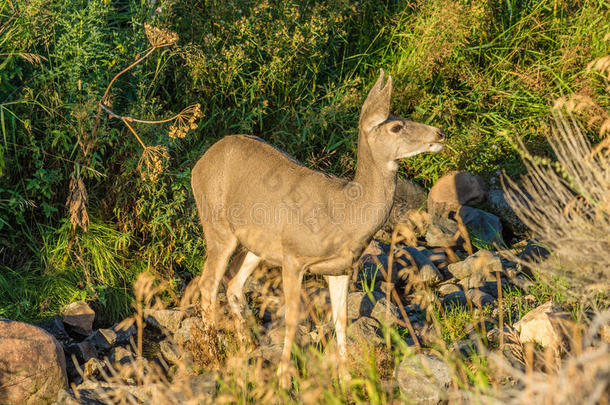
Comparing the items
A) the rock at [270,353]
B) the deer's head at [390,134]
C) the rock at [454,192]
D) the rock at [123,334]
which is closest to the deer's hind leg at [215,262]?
the rock at [270,353]

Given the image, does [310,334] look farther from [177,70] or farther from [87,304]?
[177,70]

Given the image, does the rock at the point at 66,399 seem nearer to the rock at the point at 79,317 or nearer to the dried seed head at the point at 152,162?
the rock at the point at 79,317

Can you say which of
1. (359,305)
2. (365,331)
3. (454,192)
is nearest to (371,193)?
(365,331)

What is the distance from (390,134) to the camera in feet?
17.3

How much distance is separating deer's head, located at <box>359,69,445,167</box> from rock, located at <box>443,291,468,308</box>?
1.71 m

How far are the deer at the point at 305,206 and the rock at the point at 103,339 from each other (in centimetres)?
85

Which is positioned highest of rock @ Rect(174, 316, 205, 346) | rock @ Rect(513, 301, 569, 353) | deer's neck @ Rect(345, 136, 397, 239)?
deer's neck @ Rect(345, 136, 397, 239)

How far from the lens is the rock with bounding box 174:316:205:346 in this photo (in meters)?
Answer: 6.10

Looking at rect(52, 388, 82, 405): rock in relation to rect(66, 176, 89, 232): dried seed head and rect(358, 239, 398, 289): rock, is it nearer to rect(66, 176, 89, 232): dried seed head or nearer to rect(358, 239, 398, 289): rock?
rect(66, 176, 89, 232): dried seed head

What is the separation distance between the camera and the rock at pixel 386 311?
590cm

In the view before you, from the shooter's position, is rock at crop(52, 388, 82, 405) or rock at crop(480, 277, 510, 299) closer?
rock at crop(52, 388, 82, 405)

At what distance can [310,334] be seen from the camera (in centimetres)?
598

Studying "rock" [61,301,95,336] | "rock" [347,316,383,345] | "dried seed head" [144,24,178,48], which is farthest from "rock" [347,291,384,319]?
"dried seed head" [144,24,178,48]

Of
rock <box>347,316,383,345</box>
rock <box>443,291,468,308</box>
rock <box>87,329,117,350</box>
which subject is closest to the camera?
rock <box>347,316,383,345</box>
